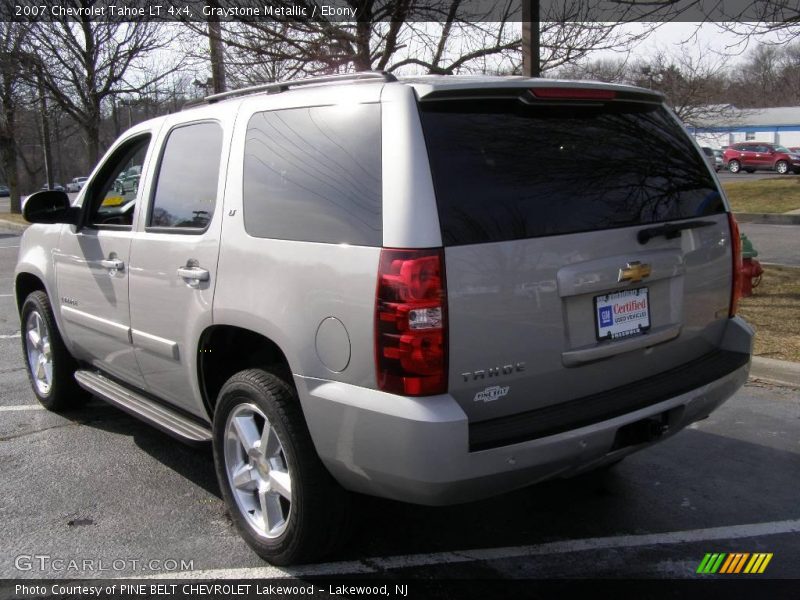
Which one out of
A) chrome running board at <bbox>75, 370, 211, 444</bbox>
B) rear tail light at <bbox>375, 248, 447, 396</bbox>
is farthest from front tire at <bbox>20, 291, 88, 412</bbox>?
rear tail light at <bbox>375, 248, 447, 396</bbox>

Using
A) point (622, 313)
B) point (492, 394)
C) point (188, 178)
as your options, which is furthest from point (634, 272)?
point (188, 178)

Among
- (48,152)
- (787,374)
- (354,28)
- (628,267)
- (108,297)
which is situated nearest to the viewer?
(628,267)

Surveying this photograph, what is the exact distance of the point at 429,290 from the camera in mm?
2553

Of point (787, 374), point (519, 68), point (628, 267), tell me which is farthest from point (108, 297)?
point (519, 68)

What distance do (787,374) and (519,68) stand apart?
5255 mm

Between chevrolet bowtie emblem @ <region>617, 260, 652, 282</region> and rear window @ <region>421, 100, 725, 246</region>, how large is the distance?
0.57 feet

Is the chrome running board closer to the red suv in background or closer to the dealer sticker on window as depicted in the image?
the dealer sticker on window

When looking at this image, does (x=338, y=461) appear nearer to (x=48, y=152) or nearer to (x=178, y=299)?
(x=178, y=299)

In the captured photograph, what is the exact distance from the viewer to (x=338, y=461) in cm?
278

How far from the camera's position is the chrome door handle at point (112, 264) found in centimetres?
406

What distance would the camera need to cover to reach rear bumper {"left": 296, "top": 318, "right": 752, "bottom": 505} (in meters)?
2.54

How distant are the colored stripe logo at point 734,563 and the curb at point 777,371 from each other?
255cm

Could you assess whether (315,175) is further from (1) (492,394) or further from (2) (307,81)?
(1) (492,394)

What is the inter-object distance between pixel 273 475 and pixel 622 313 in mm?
1576
